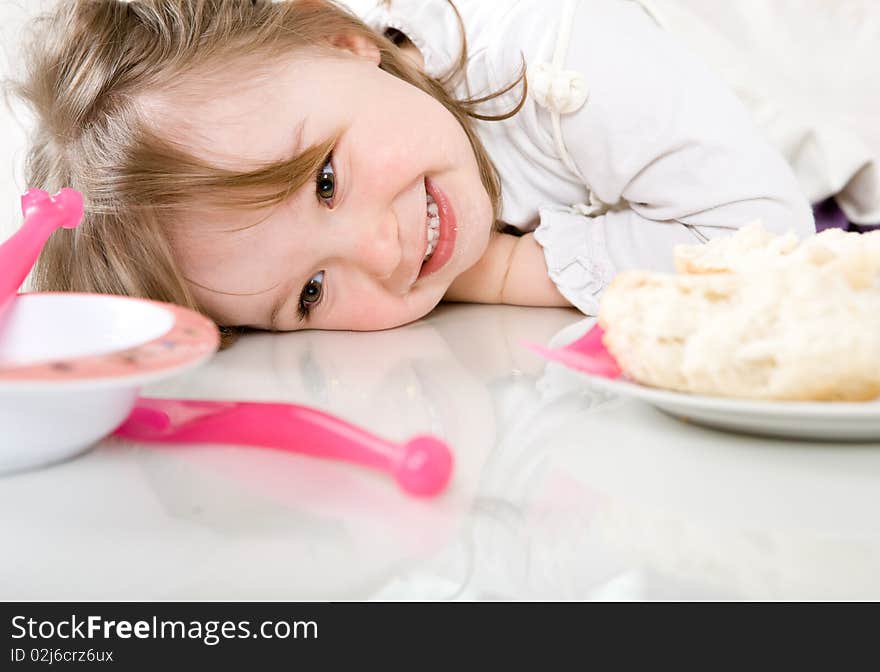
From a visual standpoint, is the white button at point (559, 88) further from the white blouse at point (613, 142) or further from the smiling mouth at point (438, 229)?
the smiling mouth at point (438, 229)

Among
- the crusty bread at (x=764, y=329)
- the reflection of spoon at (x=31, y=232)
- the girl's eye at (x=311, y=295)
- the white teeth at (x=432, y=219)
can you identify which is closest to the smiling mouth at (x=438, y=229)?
the white teeth at (x=432, y=219)

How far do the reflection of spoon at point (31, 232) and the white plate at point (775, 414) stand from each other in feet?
1.44

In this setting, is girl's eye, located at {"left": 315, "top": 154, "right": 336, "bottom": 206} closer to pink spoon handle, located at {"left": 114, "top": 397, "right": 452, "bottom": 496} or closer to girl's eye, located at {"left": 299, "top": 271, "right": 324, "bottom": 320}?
girl's eye, located at {"left": 299, "top": 271, "right": 324, "bottom": 320}

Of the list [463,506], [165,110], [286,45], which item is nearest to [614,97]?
[286,45]

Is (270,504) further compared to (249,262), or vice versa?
(249,262)

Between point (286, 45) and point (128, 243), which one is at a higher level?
point (286, 45)

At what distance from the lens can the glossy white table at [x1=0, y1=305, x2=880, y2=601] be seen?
36cm

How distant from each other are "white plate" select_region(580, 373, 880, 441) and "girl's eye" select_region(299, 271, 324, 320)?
0.52m

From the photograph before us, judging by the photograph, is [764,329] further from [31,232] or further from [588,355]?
[31,232]

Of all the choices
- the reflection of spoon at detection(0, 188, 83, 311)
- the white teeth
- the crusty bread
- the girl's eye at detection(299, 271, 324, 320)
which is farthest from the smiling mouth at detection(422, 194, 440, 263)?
the crusty bread
